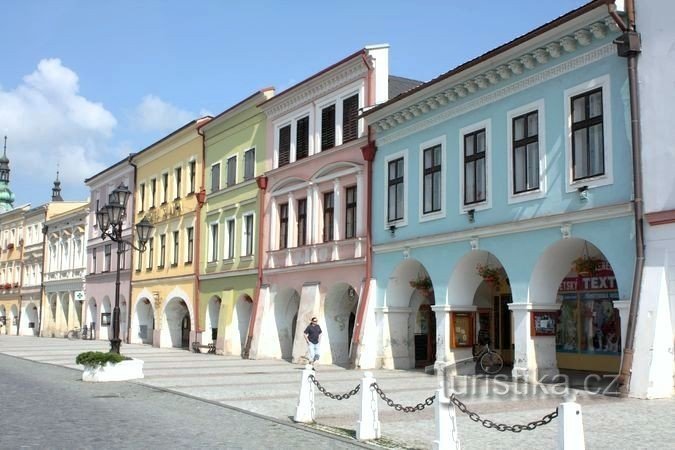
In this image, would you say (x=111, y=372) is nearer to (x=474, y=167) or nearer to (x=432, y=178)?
(x=432, y=178)

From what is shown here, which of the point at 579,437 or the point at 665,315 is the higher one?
the point at 665,315

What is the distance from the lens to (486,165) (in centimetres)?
1970

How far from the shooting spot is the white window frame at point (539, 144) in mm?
17783

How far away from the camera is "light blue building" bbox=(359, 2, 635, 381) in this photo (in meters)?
16.4

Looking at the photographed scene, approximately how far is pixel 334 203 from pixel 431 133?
5.26 meters

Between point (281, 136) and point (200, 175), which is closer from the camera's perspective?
point (281, 136)

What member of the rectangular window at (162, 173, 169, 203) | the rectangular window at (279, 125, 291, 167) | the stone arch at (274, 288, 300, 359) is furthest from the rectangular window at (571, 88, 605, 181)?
the rectangular window at (162, 173, 169, 203)

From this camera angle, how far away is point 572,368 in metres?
22.5

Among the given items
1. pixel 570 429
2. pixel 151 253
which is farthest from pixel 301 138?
pixel 570 429

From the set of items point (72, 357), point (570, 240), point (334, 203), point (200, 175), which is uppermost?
point (200, 175)

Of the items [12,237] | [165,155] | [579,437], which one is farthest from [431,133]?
[12,237]

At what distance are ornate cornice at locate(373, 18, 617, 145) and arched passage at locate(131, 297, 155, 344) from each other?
22.3 m

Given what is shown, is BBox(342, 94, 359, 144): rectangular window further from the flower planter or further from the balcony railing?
the flower planter

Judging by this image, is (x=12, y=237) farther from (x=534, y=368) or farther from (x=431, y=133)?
(x=534, y=368)
